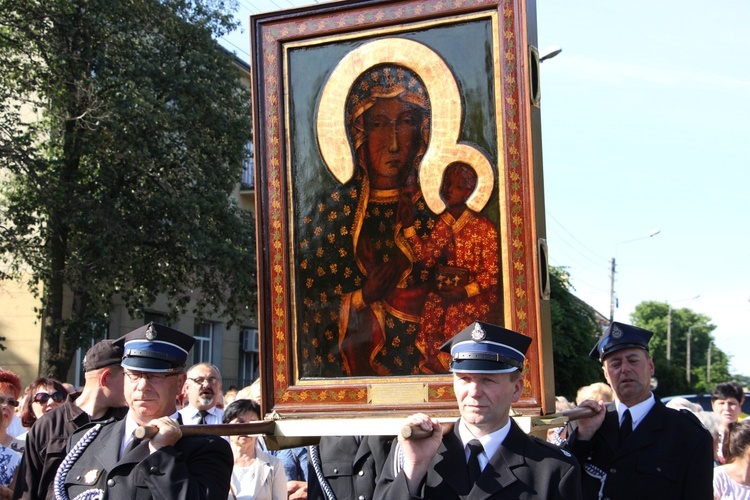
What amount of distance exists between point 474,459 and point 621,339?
1461mm

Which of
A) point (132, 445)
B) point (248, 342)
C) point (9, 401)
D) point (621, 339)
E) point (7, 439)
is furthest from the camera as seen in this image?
point (248, 342)

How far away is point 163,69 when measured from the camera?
17.3 m

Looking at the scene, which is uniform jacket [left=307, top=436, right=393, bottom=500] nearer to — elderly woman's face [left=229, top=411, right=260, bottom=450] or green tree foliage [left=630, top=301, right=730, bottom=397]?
elderly woman's face [left=229, top=411, right=260, bottom=450]

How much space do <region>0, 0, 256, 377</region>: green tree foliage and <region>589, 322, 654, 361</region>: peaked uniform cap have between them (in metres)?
12.6

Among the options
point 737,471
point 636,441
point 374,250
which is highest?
point 374,250

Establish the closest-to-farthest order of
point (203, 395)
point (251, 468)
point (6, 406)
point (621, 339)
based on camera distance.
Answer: point (621, 339), point (251, 468), point (6, 406), point (203, 395)

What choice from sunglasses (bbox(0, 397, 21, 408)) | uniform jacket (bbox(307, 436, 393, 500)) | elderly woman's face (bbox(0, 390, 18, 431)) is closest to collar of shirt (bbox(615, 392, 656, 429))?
uniform jacket (bbox(307, 436, 393, 500))

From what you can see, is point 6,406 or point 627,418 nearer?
point 627,418

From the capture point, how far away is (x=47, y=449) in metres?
4.37

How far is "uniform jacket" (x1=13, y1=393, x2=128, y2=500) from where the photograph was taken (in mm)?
4211

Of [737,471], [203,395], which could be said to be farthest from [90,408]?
[737,471]

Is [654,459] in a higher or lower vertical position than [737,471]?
higher

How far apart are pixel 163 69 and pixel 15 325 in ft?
20.5

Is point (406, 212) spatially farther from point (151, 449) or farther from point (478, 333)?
point (151, 449)
